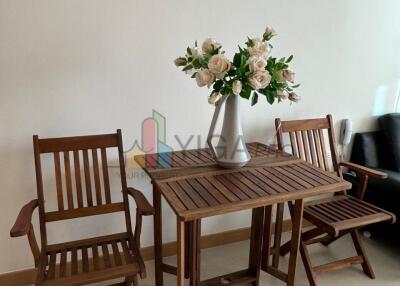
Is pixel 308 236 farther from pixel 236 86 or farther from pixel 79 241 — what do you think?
pixel 79 241

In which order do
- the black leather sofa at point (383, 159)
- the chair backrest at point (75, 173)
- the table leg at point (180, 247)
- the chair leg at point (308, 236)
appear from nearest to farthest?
the table leg at point (180, 247) → the chair backrest at point (75, 173) → the chair leg at point (308, 236) → the black leather sofa at point (383, 159)

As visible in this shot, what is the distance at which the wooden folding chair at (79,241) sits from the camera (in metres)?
1.43

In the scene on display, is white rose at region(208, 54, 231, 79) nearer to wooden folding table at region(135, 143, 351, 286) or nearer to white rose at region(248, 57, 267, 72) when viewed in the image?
white rose at region(248, 57, 267, 72)

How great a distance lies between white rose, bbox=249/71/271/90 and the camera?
4.70 ft

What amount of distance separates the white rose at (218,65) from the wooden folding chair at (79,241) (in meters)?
0.65

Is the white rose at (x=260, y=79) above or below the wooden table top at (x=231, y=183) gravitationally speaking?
above

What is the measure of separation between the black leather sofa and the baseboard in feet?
1.98

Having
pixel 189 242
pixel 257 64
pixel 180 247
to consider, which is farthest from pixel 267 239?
pixel 257 64

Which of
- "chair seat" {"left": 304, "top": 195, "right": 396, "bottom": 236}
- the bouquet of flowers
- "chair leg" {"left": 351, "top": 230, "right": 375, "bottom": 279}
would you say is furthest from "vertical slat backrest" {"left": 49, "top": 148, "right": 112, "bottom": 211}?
"chair leg" {"left": 351, "top": 230, "right": 375, "bottom": 279}

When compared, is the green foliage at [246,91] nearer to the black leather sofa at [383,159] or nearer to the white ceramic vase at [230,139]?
the white ceramic vase at [230,139]

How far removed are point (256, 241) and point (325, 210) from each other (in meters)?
0.49

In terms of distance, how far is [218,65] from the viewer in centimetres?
143

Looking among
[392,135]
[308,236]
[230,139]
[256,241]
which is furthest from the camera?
[392,135]

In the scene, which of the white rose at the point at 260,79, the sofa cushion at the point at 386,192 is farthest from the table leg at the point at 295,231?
the sofa cushion at the point at 386,192
